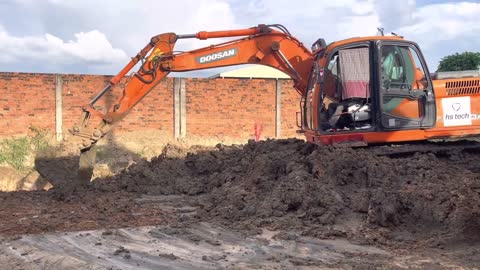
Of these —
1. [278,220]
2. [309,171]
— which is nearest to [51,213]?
[278,220]

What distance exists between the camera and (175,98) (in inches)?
704

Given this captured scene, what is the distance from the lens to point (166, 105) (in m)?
17.8

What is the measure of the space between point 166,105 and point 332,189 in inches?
449

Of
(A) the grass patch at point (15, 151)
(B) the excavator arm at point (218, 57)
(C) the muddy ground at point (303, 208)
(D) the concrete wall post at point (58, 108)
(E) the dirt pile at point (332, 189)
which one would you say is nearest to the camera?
(C) the muddy ground at point (303, 208)

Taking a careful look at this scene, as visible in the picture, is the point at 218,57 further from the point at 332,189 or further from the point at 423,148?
the point at 423,148

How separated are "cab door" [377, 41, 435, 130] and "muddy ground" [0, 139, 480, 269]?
49 cm

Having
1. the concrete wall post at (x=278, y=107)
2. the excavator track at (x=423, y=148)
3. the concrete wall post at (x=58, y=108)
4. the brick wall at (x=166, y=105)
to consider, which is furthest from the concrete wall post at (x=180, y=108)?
the excavator track at (x=423, y=148)

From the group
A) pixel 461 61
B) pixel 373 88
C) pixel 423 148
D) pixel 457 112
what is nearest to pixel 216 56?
pixel 373 88

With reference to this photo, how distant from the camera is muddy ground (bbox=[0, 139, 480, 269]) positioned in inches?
219

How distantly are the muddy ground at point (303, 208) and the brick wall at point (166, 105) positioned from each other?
7.13 m

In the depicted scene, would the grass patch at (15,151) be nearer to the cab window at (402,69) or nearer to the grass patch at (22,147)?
the grass patch at (22,147)

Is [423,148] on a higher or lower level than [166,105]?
lower

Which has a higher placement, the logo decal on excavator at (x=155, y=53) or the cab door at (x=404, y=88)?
the logo decal on excavator at (x=155, y=53)

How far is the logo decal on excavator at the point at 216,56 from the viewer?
9367mm
